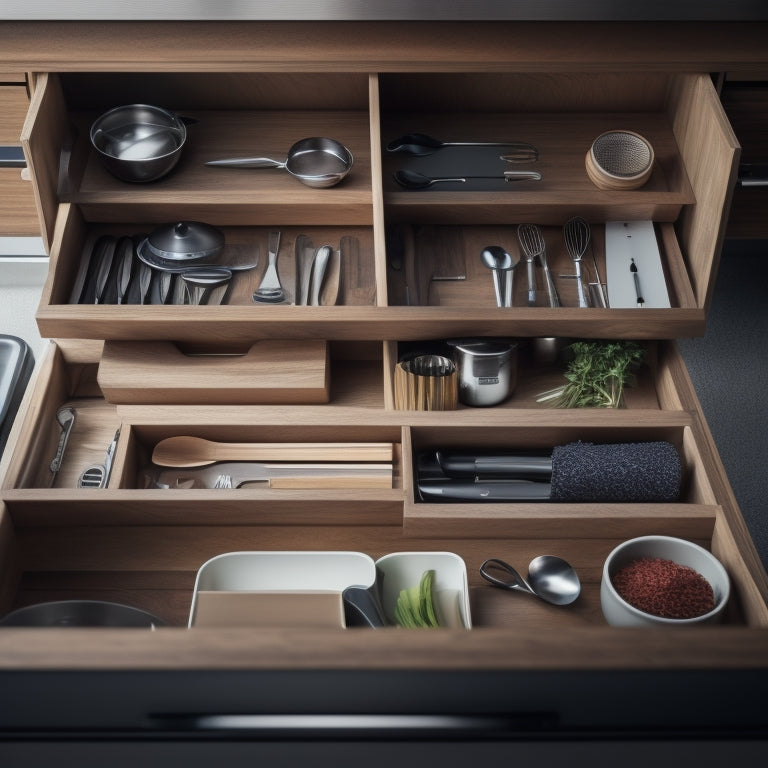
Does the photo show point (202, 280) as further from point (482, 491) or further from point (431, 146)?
point (482, 491)

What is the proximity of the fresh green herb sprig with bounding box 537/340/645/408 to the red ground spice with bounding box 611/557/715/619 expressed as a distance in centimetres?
32

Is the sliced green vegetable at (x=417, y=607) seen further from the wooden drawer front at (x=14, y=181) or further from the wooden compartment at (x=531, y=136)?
the wooden drawer front at (x=14, y=181)

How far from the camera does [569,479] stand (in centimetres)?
131

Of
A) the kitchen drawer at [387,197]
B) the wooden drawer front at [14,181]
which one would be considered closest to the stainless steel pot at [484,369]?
the kitchen drawer at [387,197]

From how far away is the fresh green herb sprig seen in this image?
1441 millimetres

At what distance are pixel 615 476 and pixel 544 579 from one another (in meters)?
0.19

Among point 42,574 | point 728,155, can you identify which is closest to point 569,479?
point 728,155

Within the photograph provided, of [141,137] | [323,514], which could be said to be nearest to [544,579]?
[323,514]

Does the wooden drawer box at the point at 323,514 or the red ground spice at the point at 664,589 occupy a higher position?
the wooden drawer box at the point at 323,514

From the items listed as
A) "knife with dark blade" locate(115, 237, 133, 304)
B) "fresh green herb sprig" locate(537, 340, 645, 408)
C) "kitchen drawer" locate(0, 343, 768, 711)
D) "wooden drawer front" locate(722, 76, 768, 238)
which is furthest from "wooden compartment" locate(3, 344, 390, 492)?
"wooden drawer front" locate(722, 76, 768, 238)

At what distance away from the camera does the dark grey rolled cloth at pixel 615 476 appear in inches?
51.6

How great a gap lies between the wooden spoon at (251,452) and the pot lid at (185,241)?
335 mm

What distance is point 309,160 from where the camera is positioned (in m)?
1.58

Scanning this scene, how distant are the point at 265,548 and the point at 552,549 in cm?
43
